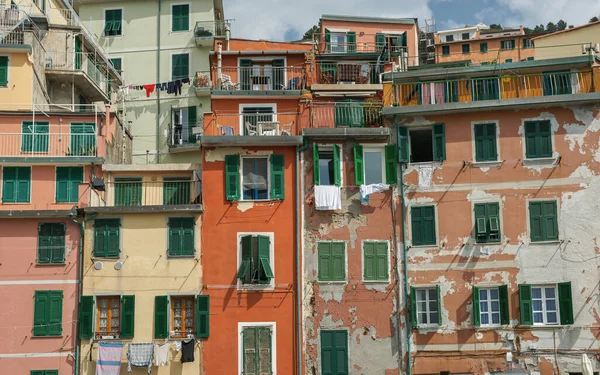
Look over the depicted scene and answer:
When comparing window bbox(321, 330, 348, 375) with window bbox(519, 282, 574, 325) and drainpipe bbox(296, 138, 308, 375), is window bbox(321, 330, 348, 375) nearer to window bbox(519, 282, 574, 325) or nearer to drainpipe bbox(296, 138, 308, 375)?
drainpipe bbox(296, 138, 308, 375)

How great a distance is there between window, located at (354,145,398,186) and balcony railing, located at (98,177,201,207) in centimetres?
721

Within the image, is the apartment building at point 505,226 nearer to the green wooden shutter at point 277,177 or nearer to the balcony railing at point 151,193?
the green wooden shutter at point 277,177

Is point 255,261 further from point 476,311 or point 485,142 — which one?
→ point 485,142

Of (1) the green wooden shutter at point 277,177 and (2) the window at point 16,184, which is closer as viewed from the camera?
(1) the green wooden shutter at point 277,177

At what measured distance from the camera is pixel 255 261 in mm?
32875

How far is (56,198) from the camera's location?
34.9 meters

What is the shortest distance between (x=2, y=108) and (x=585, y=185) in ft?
88.1

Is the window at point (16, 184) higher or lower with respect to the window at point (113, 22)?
lower

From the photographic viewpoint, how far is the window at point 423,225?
33.2 m

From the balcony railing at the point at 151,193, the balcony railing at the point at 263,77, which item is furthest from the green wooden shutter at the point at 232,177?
the balcony railing at the point at 263,77

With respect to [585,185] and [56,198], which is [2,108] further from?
[585,185]

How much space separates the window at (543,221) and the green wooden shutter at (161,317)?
50.0 feet

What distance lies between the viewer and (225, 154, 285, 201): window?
33719 millimetres

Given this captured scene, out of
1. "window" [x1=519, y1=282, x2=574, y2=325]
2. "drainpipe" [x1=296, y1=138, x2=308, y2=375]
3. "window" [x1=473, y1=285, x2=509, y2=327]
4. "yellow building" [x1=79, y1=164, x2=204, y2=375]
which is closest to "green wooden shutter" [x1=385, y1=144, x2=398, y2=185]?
"drainpipe" [x1=296, y1=138, x2=308, y2=375]
